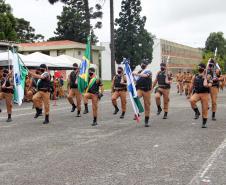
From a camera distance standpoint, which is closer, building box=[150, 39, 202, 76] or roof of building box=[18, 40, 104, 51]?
roof of building box=[18, 40, 104, 51]

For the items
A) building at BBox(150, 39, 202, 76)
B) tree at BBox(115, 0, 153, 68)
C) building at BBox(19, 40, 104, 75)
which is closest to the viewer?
building at BBox(19, 40, 104, 75)

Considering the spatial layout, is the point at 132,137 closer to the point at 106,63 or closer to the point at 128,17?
the point at 128,17

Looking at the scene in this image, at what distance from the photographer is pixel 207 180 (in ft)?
19.4

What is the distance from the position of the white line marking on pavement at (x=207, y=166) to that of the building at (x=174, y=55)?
71.7 meters

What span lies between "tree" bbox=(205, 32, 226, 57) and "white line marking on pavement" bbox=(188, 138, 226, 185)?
80.4m

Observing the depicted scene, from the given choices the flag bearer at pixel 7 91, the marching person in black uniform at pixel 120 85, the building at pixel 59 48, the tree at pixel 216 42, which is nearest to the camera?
the flag bearer at pixel 7 91

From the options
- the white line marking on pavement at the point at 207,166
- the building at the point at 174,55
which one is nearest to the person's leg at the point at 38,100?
the white line marking on pavement at the point at 207,166

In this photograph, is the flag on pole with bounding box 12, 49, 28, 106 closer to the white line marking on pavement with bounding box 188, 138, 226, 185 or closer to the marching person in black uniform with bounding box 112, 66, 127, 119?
the marching person in black uniform with bounding box 112, 66, 127, 119

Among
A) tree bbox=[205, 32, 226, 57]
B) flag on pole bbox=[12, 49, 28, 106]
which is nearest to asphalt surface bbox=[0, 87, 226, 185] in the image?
flag on pole bbox=[12, 49, 28, 106]

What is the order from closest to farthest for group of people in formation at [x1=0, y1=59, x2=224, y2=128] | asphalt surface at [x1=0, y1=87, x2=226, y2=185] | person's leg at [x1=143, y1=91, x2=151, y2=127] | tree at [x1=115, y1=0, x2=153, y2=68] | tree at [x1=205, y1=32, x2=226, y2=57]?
asphalt surface at [x1=0, y1=87, x2=226, y2=185], group of people in formation at [x1=0, y1=59, x2=224, y2=128], person's leg at [x1=143, y1=91, x2=151, y2=127], tree at [x1=115, y1=0, x2=153, y2=68], tree at [x1=205, y1=32, x2=226, y2=57]

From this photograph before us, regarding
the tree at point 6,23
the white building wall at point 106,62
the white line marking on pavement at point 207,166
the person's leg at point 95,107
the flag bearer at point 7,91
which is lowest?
the white line marking on pavement at point 207,166

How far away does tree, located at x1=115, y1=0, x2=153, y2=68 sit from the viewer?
65.7m

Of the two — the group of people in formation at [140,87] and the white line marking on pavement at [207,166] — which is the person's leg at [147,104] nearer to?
the group of people in formation at [140,87]

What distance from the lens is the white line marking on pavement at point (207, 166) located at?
19.4ft
